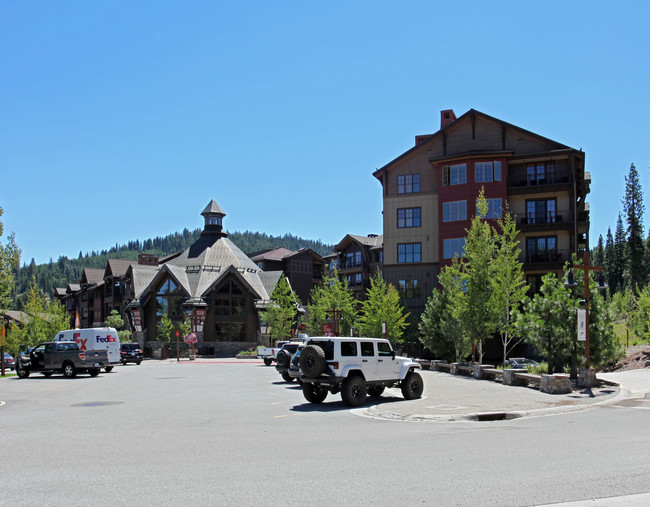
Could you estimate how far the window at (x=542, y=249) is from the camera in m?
47.6

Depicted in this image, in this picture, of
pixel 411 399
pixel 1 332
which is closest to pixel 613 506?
pixel 411 399

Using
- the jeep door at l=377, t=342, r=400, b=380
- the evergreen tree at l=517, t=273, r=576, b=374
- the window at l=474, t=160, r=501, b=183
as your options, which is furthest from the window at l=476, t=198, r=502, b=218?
the jeep door at l=377, t=342, r=400, b=380

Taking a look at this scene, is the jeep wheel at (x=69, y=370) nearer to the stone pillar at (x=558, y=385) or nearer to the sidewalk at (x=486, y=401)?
the sidewalk at (x=486, y=401)

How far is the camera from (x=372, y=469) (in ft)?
31.4

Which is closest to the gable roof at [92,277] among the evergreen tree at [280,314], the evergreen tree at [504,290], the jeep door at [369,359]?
the evergreen tree at [280,314]

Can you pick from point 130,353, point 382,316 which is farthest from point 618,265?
point 130,353

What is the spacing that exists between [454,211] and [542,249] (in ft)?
24.3

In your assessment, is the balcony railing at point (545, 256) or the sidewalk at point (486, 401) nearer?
the sidewalk at point (486, 401)

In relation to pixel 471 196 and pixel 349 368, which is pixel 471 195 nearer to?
pixel 471 196

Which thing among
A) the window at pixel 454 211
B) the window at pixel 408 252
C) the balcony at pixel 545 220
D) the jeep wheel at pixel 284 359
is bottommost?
the jeep wheel at pixel 284 359

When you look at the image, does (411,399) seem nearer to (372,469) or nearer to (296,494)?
(372,469)

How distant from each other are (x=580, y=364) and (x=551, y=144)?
28352mm

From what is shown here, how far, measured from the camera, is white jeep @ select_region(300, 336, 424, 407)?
18.5 metres

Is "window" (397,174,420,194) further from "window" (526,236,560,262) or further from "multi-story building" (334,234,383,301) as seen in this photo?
"multi-story building" (334,234,383,301)
